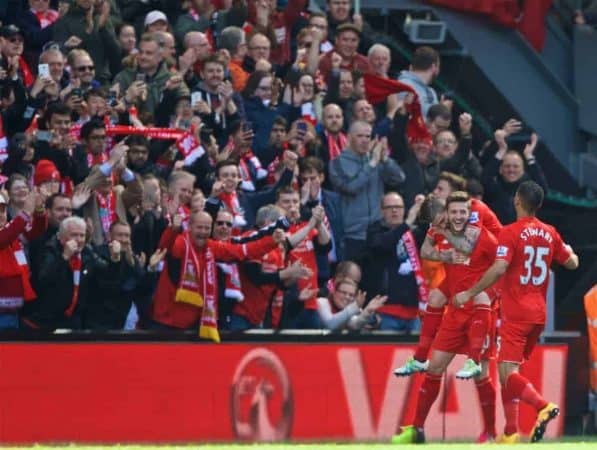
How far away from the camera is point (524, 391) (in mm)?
16750

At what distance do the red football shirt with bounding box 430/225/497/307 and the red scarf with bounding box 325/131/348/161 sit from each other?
11.7 feet

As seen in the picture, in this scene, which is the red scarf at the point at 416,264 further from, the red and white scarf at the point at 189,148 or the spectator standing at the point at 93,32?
the spectator standing at the point at 93,32

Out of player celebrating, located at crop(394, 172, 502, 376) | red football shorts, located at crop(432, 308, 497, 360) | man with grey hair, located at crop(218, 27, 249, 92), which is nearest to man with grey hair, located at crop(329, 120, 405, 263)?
man with grey hair, located at crop(218, 27, 249, 92)

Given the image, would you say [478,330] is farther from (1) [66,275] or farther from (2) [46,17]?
(2) [46,17]

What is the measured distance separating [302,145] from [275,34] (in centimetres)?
208

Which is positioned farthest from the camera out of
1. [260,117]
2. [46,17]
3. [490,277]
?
[260,117]

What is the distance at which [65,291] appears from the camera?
57.3ft

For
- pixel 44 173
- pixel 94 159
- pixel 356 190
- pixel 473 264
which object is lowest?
pixel 473 264

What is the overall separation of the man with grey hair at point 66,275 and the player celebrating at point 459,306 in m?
2.78

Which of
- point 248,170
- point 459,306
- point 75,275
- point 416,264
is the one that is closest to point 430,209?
point 459,306

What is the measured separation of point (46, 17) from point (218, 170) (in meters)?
2.52

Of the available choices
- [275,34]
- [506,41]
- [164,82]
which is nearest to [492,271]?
[164,82]

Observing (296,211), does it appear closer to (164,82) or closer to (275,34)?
(164,82)

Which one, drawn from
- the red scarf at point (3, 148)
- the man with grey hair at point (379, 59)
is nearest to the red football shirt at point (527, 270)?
the red scarf at point (3, 148)
